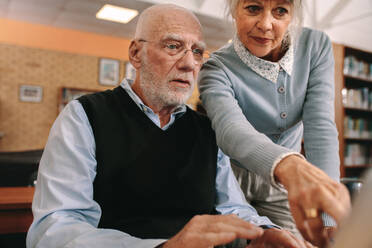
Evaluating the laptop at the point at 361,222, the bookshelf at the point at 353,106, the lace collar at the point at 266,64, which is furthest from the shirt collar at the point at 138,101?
the bookshelf at the point at 353,106

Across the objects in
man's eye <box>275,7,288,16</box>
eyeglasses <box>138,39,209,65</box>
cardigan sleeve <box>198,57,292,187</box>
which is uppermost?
man's eye <box>275,7,288,16</box>

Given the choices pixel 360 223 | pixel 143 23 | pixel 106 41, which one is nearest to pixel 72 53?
pixel 106 41

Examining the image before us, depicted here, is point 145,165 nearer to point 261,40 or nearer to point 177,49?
point 177,49

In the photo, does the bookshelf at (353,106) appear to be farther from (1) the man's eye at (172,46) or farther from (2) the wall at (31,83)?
(2) the wall at (31,83)

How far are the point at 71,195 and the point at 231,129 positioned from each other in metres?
0.57

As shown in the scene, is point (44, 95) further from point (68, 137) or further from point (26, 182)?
point (68, 137)

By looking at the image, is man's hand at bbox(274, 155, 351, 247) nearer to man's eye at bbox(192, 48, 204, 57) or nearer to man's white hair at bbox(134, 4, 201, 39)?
man's eye at bbox(192, 48, 204, 57)

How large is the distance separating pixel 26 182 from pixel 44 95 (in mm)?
5196

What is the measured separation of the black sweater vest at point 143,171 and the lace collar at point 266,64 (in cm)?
36

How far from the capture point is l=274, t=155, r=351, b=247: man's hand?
22.7 inches

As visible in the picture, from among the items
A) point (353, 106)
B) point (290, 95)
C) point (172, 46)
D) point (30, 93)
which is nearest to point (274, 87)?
point (290, 95)

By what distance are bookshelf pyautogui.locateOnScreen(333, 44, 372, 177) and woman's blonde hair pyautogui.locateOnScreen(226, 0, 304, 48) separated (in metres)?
4.25

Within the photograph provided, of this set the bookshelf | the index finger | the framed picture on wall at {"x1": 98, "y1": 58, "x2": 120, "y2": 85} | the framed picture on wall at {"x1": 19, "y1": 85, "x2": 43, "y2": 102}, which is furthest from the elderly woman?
the framed picture on wall at {"x1": 98, "y1": 58, "x2": 120, "y2": 85}

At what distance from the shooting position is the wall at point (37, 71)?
658cm
